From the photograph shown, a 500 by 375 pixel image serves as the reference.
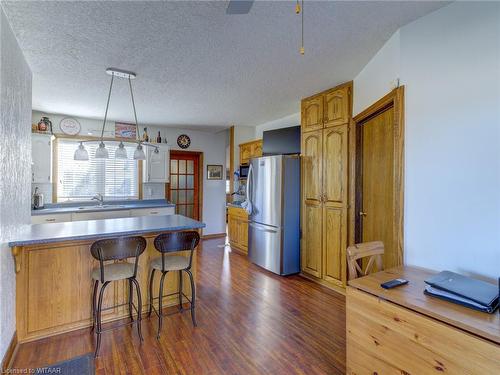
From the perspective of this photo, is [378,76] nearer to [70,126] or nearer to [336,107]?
[336,107]

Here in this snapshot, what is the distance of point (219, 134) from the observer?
6.57 m

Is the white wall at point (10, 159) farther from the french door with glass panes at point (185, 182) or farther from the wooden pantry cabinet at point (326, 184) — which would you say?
the french door with glass panes at point (185, 182)

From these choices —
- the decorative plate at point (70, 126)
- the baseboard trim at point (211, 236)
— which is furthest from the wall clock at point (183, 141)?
the baseboard trim at point (211, 236)

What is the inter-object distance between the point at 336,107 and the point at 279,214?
5.28ft

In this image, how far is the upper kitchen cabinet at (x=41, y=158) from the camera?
431cm

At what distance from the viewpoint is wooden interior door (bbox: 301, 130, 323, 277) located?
11.8 ft

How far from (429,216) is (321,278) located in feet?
6.42

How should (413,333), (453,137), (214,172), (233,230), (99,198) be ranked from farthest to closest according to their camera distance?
1. (214,172)
2. (233,230)
3. (99,198)
4. (453,137)
5. (413,333)

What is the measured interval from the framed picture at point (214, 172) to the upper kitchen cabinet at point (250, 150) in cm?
101

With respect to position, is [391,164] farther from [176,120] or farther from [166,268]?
[176,120]

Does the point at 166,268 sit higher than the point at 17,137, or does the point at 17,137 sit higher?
the point at 17,137

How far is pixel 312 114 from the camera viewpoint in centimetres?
372

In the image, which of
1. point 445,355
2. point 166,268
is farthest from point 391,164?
point 166,268

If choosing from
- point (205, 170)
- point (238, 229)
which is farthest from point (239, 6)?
point (205, 170)
